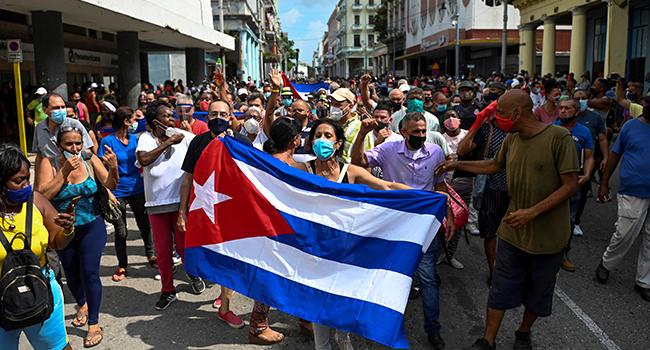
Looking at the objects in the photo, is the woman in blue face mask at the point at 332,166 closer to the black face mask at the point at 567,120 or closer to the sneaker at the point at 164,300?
the sneaker at the point at 164,300

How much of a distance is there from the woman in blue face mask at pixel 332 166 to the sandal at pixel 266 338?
620mm

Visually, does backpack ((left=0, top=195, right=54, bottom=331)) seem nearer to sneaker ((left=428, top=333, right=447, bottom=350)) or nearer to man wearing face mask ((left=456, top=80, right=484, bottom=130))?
sneaker ((left=428, top=333, right=447, bottom=350))

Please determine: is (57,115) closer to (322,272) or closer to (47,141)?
(47,141)

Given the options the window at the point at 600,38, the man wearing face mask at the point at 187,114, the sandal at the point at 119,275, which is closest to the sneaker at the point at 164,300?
the sandal at the point at 119,275

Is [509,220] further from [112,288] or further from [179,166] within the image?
[112,288]

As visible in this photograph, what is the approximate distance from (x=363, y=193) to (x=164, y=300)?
2512 millimetres

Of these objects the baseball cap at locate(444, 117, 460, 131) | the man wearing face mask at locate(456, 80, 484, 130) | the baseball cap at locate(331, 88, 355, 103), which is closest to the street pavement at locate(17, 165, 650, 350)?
the baseball cap at locate(444, 117, 460, 131)

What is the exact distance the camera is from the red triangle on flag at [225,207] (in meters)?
3.94

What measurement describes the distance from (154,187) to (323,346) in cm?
230

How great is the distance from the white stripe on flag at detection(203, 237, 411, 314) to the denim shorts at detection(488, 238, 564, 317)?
958 mm

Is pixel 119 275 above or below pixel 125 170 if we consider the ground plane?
below

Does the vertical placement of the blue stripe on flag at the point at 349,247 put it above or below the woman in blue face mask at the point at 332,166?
below

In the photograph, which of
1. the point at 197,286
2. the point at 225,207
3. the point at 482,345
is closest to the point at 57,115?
the point at 197,286

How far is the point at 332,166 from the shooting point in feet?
12.9
